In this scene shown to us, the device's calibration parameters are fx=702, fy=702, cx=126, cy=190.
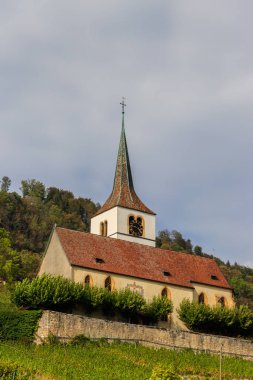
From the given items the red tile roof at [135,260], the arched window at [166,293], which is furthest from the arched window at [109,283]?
the arched window at [166,293]

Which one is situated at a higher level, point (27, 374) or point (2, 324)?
point (2, 324)

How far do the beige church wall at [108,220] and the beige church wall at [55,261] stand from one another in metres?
8.57

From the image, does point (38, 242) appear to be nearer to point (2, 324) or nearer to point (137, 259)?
point (137, 259)

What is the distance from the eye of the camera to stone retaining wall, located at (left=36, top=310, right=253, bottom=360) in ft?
148

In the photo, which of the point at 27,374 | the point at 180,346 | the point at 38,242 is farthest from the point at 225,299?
the point at 38,242

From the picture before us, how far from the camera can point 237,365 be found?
44625 mm

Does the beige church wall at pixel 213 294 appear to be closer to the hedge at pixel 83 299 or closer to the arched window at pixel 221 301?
the arched window at pixel 221 301

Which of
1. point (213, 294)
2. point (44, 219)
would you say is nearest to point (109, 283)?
point (213, 294)

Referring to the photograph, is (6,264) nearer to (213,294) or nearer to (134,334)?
(134,334)

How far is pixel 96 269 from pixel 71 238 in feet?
12.1

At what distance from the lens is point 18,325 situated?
150ft

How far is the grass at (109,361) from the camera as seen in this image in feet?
120

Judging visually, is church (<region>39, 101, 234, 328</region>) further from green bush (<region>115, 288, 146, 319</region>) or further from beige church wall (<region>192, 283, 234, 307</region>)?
green bush (<region>115, 288, 146, 319</region>)

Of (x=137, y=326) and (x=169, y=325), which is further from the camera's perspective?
(x=169, y=325)
